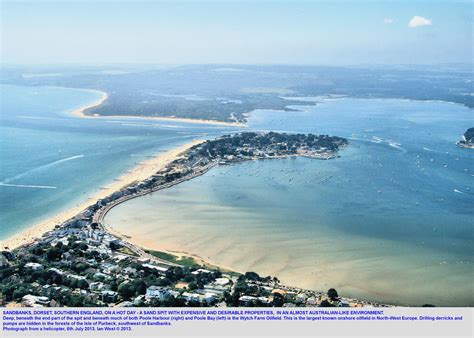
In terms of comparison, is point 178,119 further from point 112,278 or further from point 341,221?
point 112,278

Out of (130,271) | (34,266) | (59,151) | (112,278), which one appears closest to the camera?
(112,278)

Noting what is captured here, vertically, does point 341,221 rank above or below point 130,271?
above

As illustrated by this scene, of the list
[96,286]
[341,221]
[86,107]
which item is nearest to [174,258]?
[96,286]

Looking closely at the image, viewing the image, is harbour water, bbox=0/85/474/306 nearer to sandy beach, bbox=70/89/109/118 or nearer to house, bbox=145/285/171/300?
house, bbox=145/285/171/300

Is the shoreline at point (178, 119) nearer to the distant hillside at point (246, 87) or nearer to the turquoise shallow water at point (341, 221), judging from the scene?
the distant hillside at point (246, 87)

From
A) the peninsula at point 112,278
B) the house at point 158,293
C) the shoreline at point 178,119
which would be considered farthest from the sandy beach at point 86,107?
the house at point 158,293

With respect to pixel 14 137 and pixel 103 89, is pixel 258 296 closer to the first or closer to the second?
pixel 14 137
